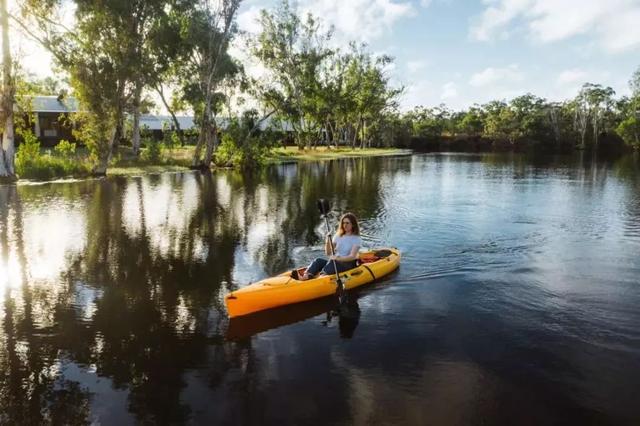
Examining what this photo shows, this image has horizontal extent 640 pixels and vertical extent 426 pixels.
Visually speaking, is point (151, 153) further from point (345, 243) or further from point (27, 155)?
point (345, 243)

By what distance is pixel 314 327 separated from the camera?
9.73 meters

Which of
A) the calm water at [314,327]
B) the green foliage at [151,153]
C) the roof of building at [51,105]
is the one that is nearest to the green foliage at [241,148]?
the green foliage at [151,153]

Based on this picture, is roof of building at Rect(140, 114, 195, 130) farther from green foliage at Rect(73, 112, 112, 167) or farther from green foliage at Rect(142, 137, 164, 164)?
green foliage at Rect(73, 112, 112, 167)

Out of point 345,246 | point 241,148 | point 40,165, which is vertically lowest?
point 345,246

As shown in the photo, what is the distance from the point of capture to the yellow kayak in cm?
987

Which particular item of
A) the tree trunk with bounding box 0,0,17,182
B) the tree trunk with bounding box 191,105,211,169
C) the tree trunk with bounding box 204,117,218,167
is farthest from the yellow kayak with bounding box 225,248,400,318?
the tree trunk with bounding box 204,117,218,167

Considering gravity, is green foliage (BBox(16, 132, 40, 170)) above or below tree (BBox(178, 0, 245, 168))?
below

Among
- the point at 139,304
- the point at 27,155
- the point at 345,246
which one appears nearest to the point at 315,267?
the point at 345,246

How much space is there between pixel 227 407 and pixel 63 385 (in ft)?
8.05

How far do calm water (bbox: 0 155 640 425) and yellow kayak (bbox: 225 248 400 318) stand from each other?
0.26 metres

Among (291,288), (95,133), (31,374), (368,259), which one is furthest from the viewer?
(95,133)

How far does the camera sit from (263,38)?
5756 centimetres

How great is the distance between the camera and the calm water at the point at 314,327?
6910mm

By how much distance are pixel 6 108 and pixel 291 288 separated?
2777 cm
